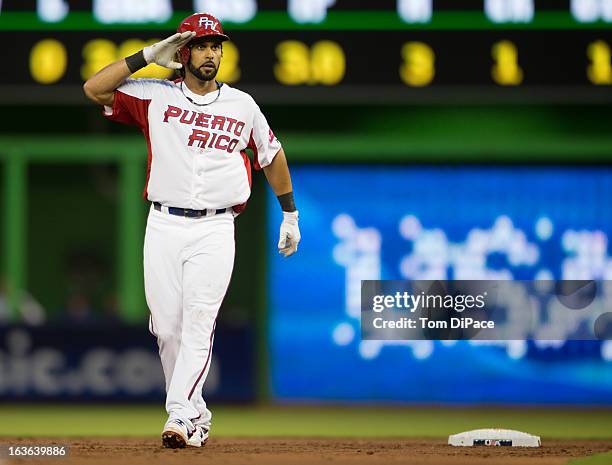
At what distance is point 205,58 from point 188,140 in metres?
0.39

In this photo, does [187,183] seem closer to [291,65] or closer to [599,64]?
[291,65]

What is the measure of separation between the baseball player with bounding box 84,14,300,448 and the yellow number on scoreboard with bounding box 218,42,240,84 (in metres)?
3.65

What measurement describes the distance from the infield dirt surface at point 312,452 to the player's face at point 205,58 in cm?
174

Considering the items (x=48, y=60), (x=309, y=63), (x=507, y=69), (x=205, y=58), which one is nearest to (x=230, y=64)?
(x=309, y=63)

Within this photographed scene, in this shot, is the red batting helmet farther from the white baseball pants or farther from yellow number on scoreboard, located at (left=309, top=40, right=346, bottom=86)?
yellow number on scoreboard, located at (left=309, top=40, right=346, bottom=86)

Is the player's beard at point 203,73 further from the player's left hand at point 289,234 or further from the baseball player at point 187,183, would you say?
the player's left hand at point 289,234

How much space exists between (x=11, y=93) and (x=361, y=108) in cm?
352

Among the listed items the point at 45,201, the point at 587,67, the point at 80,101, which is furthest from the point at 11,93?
the point at 45,201

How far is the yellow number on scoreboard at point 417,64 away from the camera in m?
10.4

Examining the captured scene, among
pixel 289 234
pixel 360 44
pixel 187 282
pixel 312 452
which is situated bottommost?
pixel 312 452

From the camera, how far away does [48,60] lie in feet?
34.3

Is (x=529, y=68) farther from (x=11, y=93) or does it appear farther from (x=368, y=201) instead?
(x=11, y=93)

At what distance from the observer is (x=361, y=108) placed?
42.2 feet

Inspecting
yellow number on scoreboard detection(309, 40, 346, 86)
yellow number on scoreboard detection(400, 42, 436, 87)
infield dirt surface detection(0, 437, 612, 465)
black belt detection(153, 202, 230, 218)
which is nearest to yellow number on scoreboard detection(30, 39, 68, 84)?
yellow number on scoreboard detection(309, 40, 346, 86)
